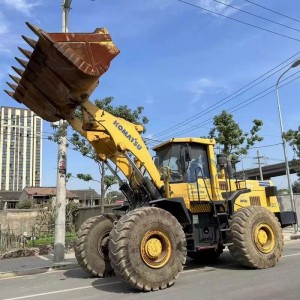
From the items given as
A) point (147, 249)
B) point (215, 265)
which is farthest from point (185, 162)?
point (215, 265)

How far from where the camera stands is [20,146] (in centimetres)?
2894

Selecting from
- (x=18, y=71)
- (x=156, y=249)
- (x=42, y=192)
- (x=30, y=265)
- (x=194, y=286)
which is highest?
(x=42, y=192)

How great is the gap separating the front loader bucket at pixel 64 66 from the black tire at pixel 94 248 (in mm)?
3065

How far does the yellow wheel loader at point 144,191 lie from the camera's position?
8148 mm

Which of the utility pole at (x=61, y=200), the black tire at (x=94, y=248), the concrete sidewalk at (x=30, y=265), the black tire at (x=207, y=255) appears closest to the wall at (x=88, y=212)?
the concrete sidewalk at (x=30, y=265)

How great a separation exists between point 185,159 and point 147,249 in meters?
2.70

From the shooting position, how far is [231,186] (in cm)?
1113

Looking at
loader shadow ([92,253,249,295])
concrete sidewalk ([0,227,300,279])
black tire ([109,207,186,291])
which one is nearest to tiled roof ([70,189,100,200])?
concrete sidewalk ([0,227,300,279])

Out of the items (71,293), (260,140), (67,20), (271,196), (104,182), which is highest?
(67,20)

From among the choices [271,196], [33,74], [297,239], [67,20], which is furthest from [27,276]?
[297,239]

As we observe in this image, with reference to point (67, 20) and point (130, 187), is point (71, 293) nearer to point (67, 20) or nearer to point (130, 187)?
point (130, 187)

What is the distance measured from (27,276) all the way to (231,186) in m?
6.11

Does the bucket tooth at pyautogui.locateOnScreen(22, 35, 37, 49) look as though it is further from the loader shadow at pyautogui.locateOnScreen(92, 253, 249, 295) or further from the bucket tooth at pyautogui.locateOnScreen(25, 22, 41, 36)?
the loader shadow at pyautogui.locateOnScreen(92, 253, 249, 295)

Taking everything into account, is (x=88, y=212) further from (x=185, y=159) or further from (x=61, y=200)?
(x=185, y=159)
